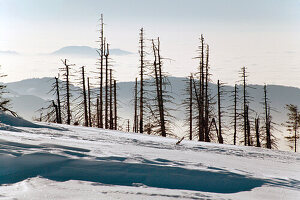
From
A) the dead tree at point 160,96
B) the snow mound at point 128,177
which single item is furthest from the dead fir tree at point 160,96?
the snow mound at point 128,177

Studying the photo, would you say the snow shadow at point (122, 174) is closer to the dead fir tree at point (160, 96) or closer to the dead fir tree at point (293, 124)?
A: the dead fir tree at point (160, 96)

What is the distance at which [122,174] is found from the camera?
456cm

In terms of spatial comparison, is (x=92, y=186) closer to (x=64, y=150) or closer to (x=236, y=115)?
(x=64, y=150)

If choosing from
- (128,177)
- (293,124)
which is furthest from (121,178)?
(293,124)

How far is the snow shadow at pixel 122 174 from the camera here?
4344 mm

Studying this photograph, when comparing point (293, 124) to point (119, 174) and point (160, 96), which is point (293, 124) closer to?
point (160, 96)

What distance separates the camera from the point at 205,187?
4328 mm

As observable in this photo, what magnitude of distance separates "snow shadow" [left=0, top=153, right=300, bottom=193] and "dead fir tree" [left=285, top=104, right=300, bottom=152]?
49.2 m

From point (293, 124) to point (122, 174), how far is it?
53930mm

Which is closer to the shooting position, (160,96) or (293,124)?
(160,96)

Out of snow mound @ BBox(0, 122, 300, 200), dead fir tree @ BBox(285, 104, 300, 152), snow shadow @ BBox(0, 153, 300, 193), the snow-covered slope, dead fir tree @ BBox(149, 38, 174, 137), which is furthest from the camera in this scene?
dead fir tree @ BBox(285, 104, 300, 152)

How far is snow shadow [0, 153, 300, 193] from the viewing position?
4.34 metres

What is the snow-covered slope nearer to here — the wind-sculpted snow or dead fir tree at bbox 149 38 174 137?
the wind-sculpted snow

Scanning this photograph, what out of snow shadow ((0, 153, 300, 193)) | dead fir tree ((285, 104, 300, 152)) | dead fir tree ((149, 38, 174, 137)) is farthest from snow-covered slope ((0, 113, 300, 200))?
dead fir tree ((285, 104, 300, 152))
